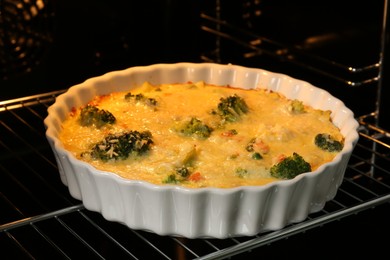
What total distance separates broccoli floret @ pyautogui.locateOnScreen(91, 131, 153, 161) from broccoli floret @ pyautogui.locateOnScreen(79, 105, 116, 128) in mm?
140

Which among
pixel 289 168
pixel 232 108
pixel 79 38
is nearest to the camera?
pixel 289 168

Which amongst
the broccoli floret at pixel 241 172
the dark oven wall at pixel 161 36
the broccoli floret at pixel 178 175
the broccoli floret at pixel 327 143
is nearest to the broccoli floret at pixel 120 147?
the broccoli floret at pixel 178 175

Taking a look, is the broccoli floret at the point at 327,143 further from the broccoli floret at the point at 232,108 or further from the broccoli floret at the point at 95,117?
the broccoli floret at the point at 95,117

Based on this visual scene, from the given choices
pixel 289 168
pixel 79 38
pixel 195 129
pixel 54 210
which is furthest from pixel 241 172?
pixel 79 38

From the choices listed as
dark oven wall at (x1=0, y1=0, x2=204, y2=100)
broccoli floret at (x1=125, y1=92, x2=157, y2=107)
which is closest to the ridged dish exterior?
broccoli floret at (x1=125, y1=92, x2=157, y2=107)

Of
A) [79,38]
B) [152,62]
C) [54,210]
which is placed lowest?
[54,210]

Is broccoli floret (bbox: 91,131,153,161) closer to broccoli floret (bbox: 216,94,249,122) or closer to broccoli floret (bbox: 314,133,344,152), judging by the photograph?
broccoli floret (bbox: 216,94,249,122)

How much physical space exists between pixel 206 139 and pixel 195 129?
0.12ft

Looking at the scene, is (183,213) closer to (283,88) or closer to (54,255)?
(54,255)

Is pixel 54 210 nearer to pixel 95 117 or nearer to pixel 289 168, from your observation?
pixel 95 117

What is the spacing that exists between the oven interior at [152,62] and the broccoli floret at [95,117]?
6.9 inches

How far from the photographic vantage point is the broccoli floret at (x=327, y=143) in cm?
173

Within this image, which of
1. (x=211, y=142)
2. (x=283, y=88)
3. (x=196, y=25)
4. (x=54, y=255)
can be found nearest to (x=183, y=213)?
(x=211, y=142)

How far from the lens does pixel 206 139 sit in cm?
175
